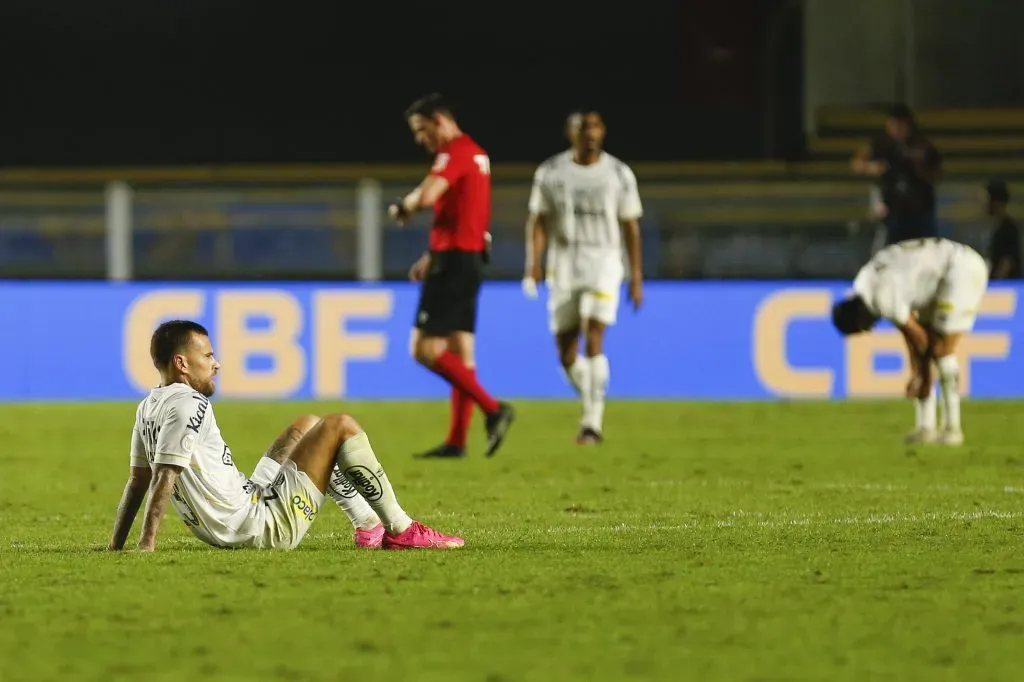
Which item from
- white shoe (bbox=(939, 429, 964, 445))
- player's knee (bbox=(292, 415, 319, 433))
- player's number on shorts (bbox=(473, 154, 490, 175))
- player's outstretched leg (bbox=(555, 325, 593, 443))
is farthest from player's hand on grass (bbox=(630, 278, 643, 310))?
Result: player's knee (bbox=(292, 415, 319, 433))

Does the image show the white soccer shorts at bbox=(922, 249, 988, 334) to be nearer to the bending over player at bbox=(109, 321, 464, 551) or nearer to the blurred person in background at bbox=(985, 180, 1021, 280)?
the blurred person in background at bbox=(985, 180, 1021, 280)

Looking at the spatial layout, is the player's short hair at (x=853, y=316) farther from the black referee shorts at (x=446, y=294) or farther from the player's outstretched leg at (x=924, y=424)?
the black referee shorts at (x=446, y=294)

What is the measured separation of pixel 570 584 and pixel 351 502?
1.07 metres

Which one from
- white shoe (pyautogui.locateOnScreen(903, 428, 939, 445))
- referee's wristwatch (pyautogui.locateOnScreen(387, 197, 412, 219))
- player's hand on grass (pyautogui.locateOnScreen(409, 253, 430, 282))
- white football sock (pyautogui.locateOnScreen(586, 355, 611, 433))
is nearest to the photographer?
referee's wristwatch (pyautogui.locateOnScreen(387, 197, 412, 219))

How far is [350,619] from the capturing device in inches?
184

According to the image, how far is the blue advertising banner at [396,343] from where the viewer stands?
1590 centimetres

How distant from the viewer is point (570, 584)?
529 cm

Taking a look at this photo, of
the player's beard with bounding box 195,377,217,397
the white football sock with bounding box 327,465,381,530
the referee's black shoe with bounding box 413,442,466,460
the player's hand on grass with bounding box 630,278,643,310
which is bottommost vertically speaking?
the referee's black shoe with bounding box 413,442,466,460

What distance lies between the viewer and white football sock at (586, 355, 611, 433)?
11.4 metres

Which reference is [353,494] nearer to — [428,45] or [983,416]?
[983,416]

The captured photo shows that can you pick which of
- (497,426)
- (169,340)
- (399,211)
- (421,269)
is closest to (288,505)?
(169,340)

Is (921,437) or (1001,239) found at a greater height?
(1001,239)

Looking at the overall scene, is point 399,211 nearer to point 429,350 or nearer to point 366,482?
point 429,350

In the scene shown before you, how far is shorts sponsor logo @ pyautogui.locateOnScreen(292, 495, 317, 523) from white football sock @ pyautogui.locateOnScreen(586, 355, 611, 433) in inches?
224
